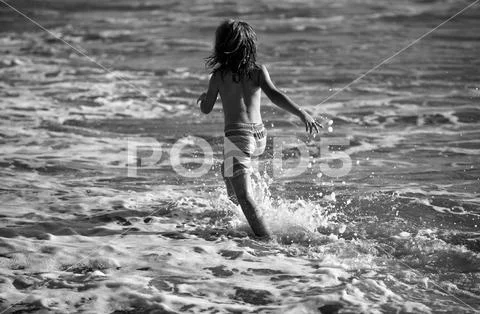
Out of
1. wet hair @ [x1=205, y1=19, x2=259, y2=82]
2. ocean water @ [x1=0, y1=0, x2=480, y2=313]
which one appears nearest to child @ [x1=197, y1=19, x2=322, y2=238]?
wet hair @ [x1=205, y1=19, x2=259, y2=82]

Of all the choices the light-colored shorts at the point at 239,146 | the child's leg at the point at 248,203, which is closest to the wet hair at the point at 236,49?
the light-colored shorts at the point at 239,146

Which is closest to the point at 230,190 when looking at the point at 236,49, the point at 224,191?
the point at 224,191

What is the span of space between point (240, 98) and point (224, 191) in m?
1.58

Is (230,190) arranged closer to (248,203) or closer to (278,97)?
(248,203)

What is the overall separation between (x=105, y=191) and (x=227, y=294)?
293cm

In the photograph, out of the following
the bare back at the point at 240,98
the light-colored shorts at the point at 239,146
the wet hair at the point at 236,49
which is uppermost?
the wet hair at the point at 236,49

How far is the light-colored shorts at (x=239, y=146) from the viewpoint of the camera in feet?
19.3

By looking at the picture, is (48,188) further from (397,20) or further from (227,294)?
(397,20)

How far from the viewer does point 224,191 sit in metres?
7.26

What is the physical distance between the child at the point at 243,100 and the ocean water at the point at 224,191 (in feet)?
1.61

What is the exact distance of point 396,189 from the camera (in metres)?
7.30

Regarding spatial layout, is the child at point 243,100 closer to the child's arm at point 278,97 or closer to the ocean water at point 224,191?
the child's arm at point 278,97

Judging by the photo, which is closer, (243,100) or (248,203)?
(248,203)

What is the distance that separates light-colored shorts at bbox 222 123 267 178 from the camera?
5883mm
